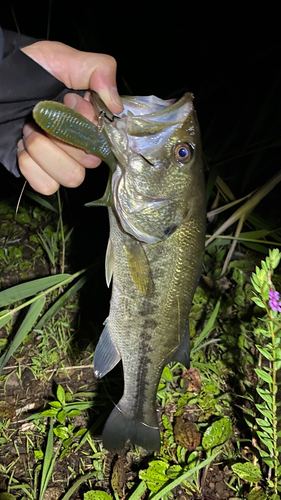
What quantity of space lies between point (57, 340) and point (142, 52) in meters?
3.14

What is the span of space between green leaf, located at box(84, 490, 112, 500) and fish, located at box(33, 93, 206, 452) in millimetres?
303

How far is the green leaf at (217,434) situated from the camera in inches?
78.6

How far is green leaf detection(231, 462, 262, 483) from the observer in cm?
180

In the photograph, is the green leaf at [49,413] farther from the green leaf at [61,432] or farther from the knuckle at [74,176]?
the knuckle at [74,176]

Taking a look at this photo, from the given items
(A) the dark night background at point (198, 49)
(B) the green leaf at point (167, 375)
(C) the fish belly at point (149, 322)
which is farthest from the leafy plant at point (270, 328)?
(A) the dark night background at point (198, 49)

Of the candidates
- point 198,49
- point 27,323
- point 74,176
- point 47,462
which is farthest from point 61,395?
point 198,49

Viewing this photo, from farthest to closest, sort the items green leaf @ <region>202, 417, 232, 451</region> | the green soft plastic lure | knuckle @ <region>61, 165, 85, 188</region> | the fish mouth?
green leaf @ <region>202, 417, 232, 451</region>, knuckle @ <region>61, 165, 85, 188</region>, the fish mouth, the green soft plastic lure

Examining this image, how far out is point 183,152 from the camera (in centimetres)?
141

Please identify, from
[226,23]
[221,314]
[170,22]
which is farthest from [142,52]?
[221,314]

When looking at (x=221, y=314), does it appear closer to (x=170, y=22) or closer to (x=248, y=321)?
(x=248, y=321)

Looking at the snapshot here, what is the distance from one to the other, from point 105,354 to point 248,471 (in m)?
0.92

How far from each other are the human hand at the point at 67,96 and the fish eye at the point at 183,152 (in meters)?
0.32

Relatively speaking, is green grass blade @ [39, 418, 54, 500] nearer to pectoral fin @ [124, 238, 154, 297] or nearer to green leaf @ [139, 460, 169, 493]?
green leaf @ [139, 460, 169, 493]

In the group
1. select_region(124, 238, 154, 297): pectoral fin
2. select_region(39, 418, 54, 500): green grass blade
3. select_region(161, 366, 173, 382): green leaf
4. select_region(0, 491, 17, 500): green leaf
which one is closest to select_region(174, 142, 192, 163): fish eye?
select_region(124, 238, 154, 297): pectoral fin
